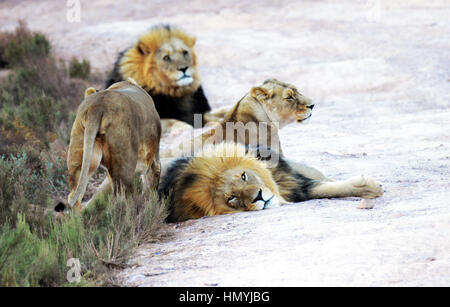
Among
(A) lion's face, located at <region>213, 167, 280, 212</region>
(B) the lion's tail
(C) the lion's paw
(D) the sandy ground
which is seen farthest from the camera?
(C) the lion's paw

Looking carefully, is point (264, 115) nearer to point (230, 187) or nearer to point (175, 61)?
point (230, 187)

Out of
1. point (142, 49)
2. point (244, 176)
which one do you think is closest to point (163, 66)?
point (142, 49)

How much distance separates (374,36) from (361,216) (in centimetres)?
1014

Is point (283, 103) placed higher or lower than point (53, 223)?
higher

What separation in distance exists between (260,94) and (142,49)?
3.51 metres

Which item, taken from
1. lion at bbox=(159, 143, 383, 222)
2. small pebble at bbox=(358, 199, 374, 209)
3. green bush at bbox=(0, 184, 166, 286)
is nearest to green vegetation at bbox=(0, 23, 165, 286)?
green bush at bbox=(0, 184, 166, 286)

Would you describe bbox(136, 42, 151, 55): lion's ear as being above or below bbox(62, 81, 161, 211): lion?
below

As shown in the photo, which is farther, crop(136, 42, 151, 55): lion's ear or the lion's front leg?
crop(136, 42, 151, 55): lion's ear

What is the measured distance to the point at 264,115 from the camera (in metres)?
7.10

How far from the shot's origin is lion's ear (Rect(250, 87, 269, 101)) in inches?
278

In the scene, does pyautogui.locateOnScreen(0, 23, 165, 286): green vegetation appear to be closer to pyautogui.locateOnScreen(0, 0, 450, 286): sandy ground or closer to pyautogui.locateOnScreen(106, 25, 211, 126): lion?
pyautogui.locateOnScreen(0, 0, 450, 286): sandy ground

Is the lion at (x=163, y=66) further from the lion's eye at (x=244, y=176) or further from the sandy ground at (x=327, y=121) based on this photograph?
the lion's eye at (x=244, y=176)

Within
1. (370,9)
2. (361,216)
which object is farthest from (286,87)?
(370,9)

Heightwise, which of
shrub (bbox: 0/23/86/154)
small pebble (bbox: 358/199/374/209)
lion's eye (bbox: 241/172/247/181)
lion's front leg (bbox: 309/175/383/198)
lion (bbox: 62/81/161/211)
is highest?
lion (bbox: 62/81/161/211)
